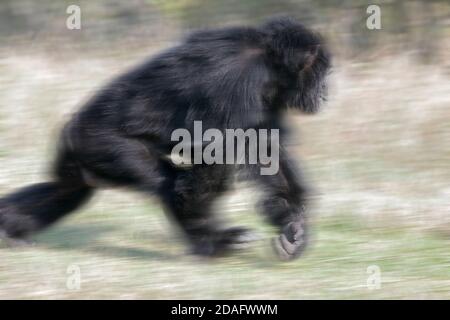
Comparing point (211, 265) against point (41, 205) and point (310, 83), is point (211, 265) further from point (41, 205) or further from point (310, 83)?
point (310, 83)

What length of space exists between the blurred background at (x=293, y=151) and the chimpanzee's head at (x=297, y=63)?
1.12 m

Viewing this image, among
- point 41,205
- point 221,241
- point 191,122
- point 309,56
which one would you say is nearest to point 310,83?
point 309,56

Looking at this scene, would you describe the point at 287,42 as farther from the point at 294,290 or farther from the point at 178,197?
the point at 294,290

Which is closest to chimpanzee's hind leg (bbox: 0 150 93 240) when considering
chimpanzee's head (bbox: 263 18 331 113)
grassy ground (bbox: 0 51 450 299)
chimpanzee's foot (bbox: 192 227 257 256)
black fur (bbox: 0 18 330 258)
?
black fur (bbox: 0 18 330 258)

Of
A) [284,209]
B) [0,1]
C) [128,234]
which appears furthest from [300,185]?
[0,1]

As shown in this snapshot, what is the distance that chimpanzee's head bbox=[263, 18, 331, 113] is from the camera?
21.4ft

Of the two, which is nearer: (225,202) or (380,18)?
(225,202)

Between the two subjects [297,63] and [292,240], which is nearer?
[292,240]

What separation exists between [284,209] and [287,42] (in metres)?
1.16

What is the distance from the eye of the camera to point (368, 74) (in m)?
11.2

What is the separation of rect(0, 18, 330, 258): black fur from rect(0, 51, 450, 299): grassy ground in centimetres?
→ 30

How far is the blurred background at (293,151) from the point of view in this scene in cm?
605

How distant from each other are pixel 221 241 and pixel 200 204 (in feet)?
1.27

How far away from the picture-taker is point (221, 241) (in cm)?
654
